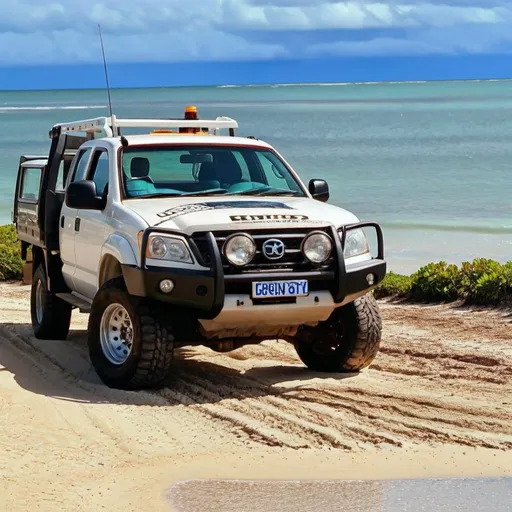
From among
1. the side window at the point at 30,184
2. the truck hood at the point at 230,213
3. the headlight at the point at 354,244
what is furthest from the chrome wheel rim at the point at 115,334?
the side window at the point at 30,184

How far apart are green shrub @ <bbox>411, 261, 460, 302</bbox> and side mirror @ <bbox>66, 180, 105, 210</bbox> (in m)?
4.57

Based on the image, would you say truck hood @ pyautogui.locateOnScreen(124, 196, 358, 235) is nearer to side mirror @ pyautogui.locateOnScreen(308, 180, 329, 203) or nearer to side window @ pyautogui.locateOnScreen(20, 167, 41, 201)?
side mirror @ pyautogui.locateOnScreen(308, 180, 329, 203)

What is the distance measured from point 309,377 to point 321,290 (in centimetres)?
94

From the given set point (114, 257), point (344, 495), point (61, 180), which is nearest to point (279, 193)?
point (114, 257)

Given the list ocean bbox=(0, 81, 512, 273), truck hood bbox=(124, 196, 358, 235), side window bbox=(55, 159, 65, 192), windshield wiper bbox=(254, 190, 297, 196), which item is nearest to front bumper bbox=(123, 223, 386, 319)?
truck hood bbox=(124, 196, 358, 235)

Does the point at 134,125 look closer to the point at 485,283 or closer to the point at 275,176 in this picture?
the point at 275,176

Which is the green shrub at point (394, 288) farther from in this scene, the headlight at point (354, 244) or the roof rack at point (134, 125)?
the headlight at point (354, 244)

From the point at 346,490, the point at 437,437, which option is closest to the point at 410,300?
the point at 437,437

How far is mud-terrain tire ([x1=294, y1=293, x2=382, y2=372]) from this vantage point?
828cm

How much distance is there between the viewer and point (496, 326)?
33.3 ft

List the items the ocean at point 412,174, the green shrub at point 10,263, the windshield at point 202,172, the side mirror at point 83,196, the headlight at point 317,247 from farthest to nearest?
1. the ocean at point 412,174
2. the green shrub at point 10,263
3. the windshield at point 202,172
4. the side mirror at point 83,196
5. the headlight at point 317,247

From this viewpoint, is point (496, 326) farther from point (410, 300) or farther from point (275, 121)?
point (275, 121)

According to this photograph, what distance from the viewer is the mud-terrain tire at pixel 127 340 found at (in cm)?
770

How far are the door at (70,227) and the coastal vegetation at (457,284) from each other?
13.2ft
